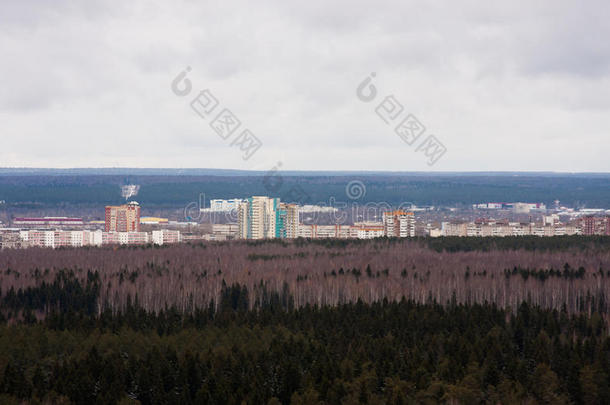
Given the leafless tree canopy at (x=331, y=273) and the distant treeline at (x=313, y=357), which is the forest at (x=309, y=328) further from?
the leafless tree canopy at (x=331, y=273)

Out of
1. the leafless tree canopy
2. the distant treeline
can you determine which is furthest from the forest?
the leafless tree canopy

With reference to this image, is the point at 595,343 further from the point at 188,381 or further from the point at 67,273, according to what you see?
the point at 67,273

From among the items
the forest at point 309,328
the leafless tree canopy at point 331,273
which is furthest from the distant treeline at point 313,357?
the leafless tree canopy at point 331,273

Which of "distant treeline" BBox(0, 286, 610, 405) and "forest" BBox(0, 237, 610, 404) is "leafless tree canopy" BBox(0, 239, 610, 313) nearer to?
"forest" BBox(0, 237, 610, 404)

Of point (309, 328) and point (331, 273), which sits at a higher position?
point (331, 273)

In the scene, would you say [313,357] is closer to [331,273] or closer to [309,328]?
[309,328]

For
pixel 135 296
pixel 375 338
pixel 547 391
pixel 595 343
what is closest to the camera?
pixel 547 391

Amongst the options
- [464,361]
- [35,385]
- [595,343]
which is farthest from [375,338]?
[35,385]

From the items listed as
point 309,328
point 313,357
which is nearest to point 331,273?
point 309,328
